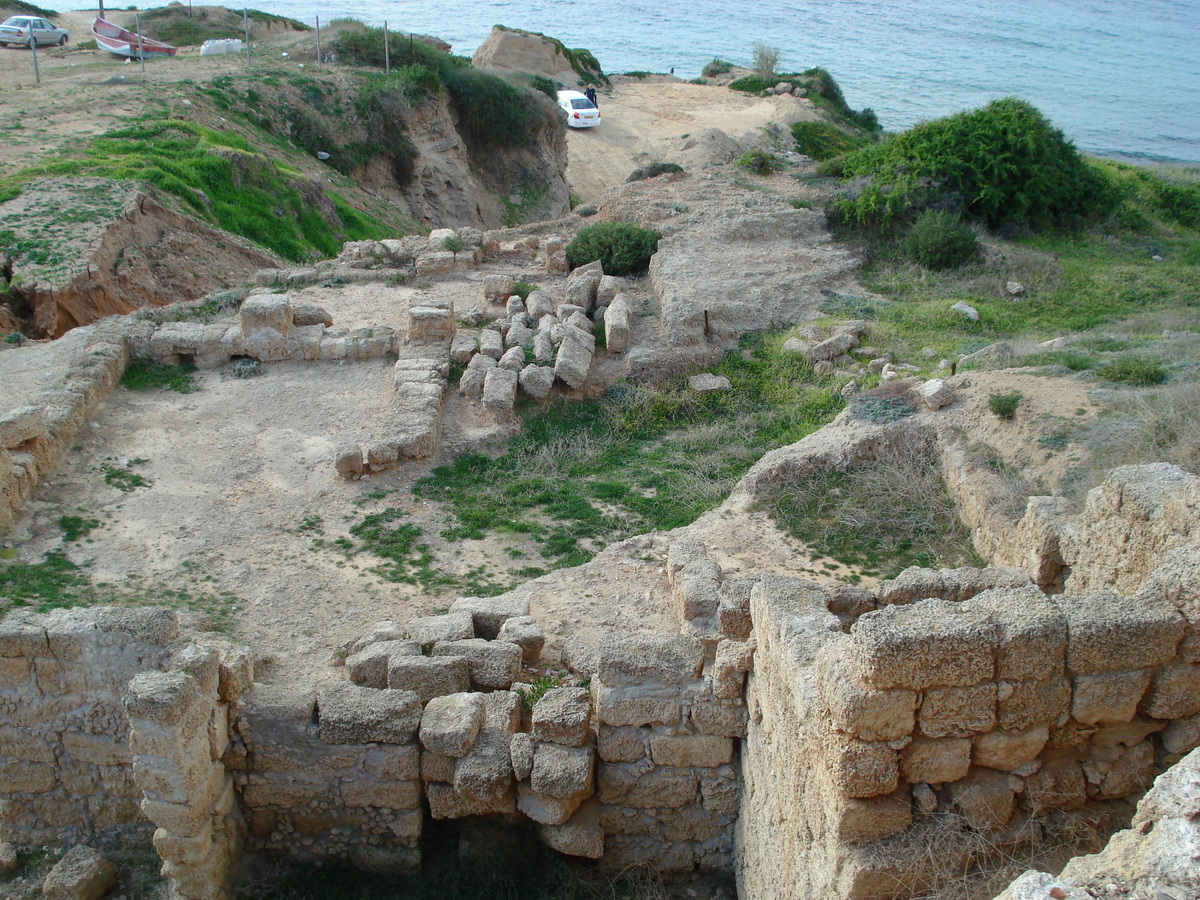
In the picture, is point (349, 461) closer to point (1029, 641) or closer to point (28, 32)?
point (1029, 641)

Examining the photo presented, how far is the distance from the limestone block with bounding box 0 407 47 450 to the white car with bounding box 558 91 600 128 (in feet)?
103

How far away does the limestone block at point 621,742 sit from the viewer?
20.8 ft

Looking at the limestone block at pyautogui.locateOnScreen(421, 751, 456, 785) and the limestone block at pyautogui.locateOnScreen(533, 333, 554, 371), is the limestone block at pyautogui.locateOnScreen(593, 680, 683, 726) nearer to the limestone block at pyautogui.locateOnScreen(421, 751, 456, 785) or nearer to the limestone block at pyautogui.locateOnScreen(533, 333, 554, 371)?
the limestone block at pyautogui.locateOnScreen(421, 751, 456, 785)

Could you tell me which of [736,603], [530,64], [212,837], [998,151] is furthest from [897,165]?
[530,64]

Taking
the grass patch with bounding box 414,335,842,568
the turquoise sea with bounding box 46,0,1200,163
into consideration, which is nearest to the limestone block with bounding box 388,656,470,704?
the grass patch with bounding box 414,335,842,568

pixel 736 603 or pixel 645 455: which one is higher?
pixel 736 603

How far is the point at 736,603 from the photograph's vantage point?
658cm

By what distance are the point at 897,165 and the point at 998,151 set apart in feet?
6.28

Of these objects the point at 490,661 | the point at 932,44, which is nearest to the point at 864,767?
the point at 490,661

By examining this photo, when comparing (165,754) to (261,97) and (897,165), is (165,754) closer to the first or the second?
(897,165)

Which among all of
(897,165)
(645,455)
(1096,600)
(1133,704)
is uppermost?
(897,165)

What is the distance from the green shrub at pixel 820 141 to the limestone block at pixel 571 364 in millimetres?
16462

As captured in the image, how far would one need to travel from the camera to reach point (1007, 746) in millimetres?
4379

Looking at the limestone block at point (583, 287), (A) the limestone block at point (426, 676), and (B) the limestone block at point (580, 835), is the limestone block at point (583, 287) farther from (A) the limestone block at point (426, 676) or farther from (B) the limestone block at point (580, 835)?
(B) the limestone block at point (580, 835)
